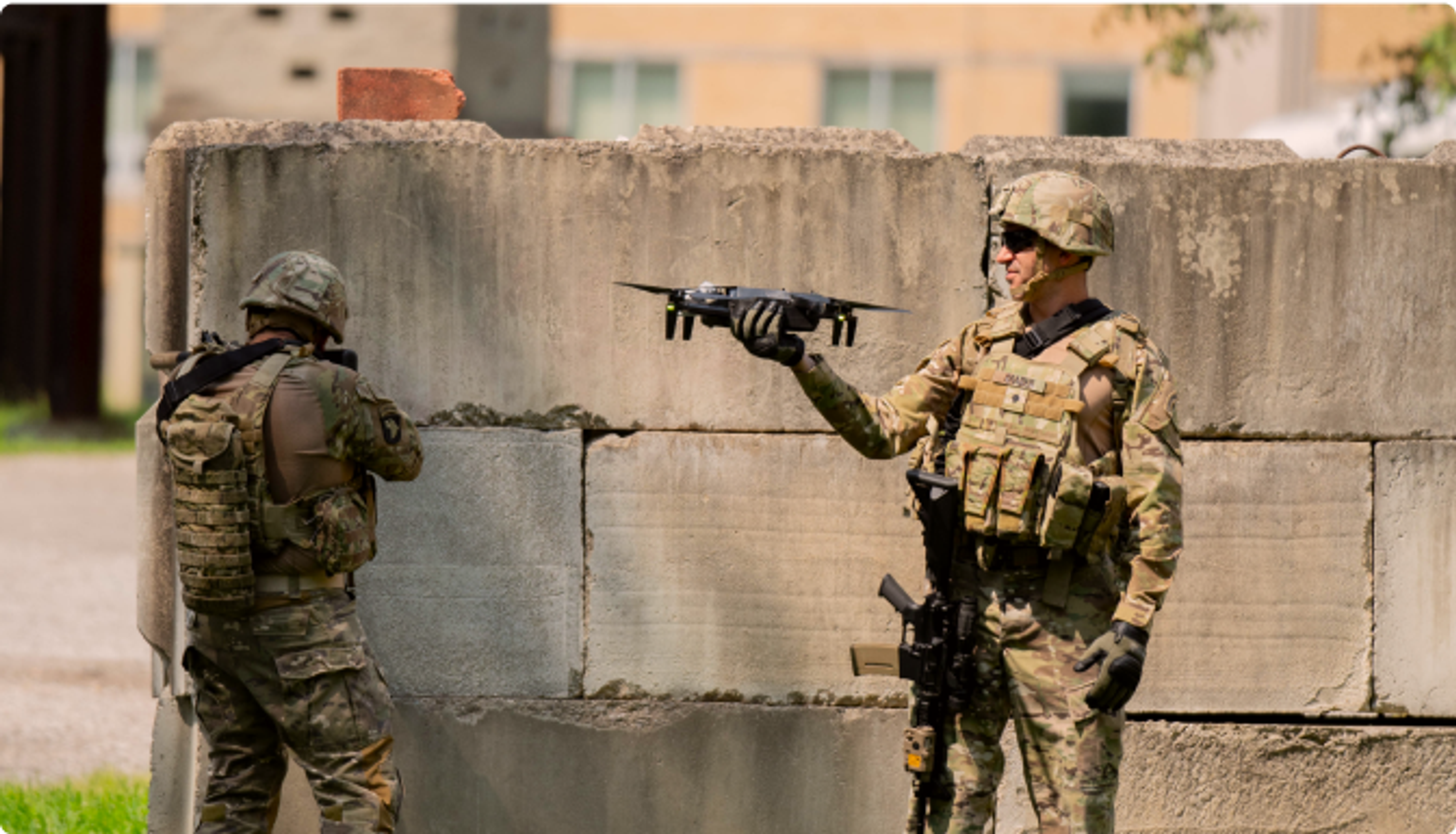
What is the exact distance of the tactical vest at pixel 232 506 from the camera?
4062 mm

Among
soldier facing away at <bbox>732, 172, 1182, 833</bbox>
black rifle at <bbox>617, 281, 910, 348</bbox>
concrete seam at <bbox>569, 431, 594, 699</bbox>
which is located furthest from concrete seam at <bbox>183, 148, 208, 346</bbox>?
soldier facing away at <bbox>732, 172, 1182, 833</bbox>

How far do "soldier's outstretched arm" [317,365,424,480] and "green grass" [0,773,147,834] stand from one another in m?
2.08

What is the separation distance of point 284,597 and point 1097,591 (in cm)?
A: 204

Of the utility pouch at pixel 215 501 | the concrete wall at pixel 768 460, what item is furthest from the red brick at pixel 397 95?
the utility pouch at pixel 215 501

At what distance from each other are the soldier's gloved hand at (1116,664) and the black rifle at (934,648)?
317 millimetres

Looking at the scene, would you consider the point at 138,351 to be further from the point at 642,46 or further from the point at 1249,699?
the point at 1249,699

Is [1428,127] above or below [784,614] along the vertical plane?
above

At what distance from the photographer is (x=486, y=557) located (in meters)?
5.04

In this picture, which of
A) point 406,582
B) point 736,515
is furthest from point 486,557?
point 736,515

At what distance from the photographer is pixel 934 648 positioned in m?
4.08

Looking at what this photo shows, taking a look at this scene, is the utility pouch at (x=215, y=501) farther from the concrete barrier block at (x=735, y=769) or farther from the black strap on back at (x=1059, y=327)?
the black strap on back at (x=1059, y=327)

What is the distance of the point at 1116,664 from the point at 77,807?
379 centimetres

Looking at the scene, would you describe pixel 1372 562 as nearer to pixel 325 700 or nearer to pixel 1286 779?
pixel 1286 779

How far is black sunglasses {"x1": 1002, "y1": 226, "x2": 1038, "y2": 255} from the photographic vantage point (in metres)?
4.12
